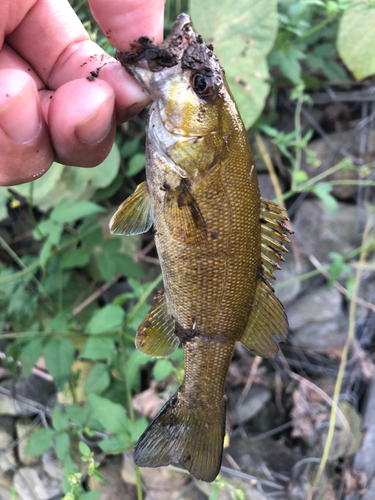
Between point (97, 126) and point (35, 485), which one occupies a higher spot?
point (97, 126)

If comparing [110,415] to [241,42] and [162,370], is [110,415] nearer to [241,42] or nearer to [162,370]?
[162,370]

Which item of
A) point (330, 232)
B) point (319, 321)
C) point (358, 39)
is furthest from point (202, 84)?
point (319, 321)

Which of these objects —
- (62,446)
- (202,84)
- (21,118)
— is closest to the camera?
(21,118)

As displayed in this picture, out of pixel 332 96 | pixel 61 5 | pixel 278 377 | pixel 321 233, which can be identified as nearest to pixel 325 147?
pixel 332 96

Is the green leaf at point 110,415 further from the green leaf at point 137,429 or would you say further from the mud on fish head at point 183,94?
the mud on fish head at point 183,94

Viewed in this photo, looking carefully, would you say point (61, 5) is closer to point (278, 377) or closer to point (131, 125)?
point (131, 125)
